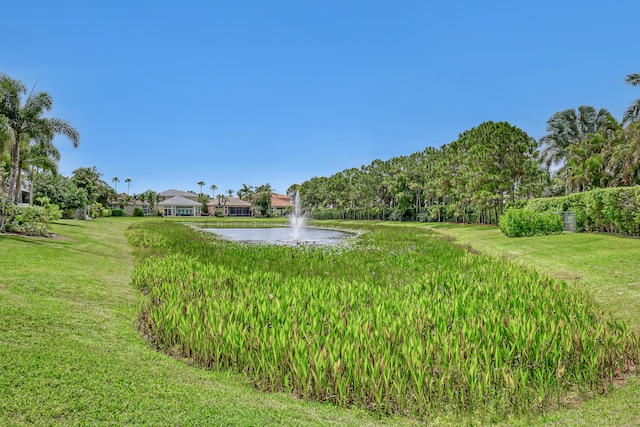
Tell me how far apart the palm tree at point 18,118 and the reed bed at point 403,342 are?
57.5 ft

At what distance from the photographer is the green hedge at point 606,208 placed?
795 inches

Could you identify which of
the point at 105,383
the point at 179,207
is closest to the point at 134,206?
the point at 179,207

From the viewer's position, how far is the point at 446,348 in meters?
5.57

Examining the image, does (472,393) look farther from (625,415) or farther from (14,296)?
(14,296)

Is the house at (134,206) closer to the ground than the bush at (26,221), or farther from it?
farther from it

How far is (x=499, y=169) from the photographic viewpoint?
43500 millimetres

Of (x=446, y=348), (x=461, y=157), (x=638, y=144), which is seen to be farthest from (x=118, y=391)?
(x=461, y=157)

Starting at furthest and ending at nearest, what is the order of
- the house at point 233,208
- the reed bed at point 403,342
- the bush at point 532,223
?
the house at point 233,208, the bush at point 532,223, the reed bed at point 403,342

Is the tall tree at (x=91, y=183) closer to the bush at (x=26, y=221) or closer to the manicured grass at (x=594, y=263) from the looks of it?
the bush at (x=26, y=221)

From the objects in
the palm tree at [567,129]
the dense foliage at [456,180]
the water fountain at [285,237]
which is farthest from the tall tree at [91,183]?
the palm tree at [567,129]

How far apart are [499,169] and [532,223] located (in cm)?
1921

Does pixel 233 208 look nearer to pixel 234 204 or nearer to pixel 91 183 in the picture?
pixel 234 204

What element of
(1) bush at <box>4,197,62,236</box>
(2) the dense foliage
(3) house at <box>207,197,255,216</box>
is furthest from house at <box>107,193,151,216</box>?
(1) bush at <box>4,197,62,236</box>

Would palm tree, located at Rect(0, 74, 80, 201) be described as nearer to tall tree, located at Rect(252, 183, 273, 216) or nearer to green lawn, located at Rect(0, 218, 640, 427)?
green lawn, located at Rect(0, 218, 640, 427)
